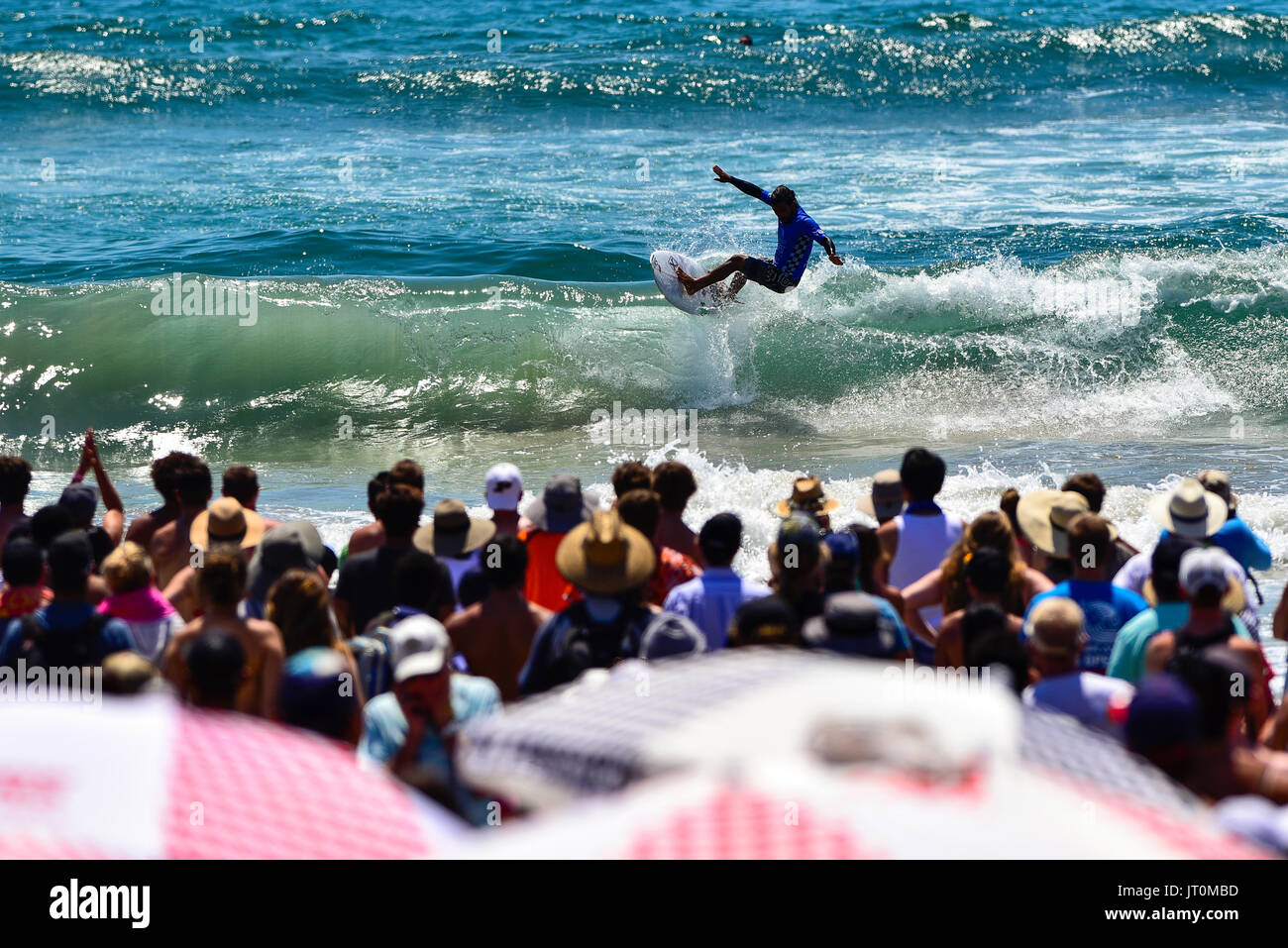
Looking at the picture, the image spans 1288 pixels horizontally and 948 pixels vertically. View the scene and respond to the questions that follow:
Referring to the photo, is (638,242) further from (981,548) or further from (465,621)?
(465,621)

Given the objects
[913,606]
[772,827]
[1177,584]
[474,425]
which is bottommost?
[474,425]

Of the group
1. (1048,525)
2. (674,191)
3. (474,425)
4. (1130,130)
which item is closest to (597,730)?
(1048,525)

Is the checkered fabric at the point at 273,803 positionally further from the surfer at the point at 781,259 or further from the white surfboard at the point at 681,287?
the white surfboard at the point at 681,287

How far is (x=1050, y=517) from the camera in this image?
6.11 metres

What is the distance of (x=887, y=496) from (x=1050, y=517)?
0.85 m

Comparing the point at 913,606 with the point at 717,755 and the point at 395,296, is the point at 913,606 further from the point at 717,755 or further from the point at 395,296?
the point at 395,296

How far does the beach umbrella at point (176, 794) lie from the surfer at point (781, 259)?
925 cm

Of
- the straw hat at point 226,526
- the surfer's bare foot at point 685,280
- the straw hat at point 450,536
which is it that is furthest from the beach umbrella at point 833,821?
the surfer's bare foot at point 685,280

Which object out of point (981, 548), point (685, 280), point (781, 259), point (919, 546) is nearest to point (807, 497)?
point (919, 546)

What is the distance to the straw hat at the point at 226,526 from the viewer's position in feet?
20.4

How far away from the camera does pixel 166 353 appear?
15.5m

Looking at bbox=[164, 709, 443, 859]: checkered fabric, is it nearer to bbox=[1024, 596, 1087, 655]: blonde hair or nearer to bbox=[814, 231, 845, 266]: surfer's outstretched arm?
bbox=[1024, 596, 1087, 655]: blonde hair

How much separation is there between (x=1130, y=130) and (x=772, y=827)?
25.8 metres
